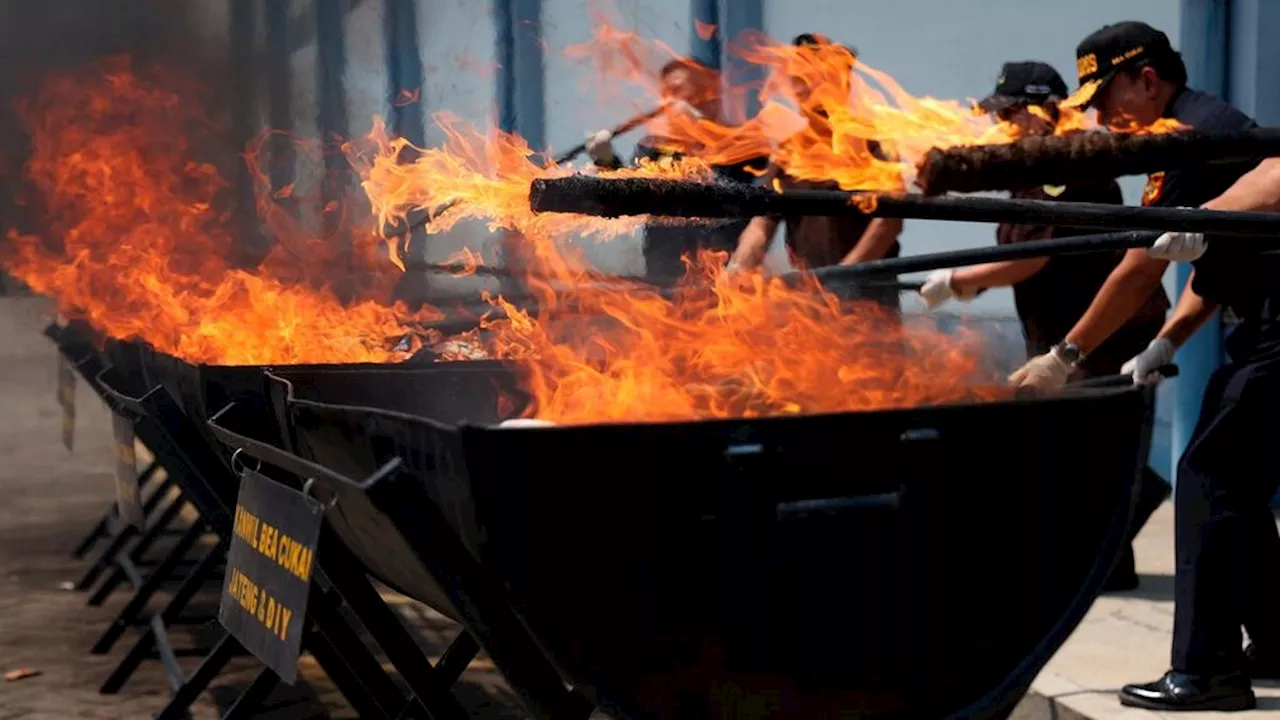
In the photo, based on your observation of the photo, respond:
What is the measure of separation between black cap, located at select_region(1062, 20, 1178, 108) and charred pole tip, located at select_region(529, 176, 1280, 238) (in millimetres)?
1265

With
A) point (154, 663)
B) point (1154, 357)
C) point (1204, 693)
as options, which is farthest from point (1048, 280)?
point (154, 663)

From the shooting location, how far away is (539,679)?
2662 mm

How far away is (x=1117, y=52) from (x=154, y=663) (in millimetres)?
4055

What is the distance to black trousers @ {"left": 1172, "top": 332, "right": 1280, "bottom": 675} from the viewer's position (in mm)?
4172

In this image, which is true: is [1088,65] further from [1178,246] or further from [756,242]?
[756,242]

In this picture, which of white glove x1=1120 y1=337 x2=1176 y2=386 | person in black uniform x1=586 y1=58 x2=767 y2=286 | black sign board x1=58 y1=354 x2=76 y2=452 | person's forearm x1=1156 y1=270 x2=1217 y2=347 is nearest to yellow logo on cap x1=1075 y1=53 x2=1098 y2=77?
person's forearm x1=1156 y1=270 x2=1217 y2=347

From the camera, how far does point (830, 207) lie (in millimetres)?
2984

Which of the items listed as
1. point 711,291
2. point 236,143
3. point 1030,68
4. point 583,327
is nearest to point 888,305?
point 1030,68

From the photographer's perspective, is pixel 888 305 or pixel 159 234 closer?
pixel 888 305

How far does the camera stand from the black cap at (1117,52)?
4.30 m

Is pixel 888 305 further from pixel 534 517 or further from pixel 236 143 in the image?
pixel 236 143

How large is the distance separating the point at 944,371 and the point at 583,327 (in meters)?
1.31

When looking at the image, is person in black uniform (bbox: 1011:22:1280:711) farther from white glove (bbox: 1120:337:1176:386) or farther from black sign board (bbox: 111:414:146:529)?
black sign board (bbox: 111:414:146:529)

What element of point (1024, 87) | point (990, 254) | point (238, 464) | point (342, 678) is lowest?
point (342, 678)
